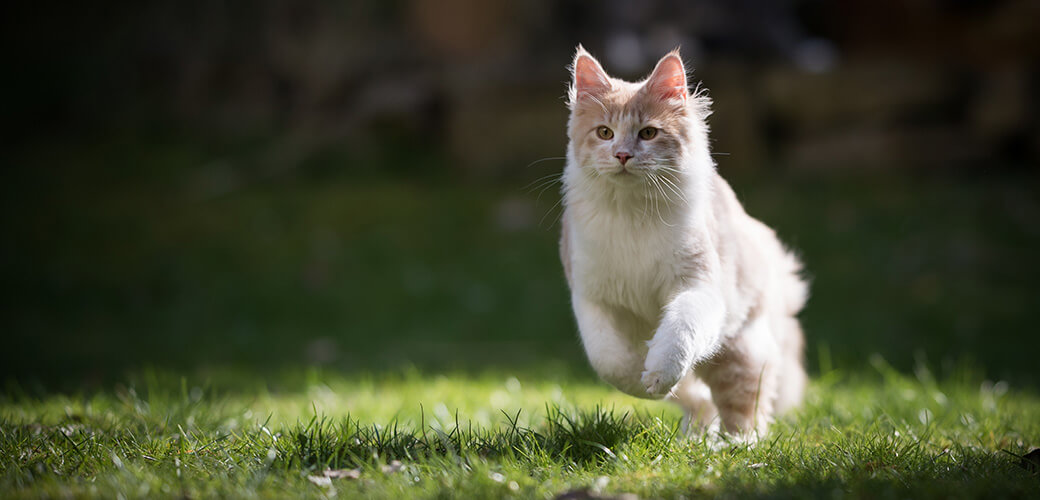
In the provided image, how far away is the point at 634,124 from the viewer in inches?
117

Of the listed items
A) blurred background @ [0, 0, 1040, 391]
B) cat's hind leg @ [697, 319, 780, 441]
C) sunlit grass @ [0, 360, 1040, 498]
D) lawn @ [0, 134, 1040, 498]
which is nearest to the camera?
sunlit grass @ [0, 360, 1040, 498]

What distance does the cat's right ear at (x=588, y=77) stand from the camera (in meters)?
3.10

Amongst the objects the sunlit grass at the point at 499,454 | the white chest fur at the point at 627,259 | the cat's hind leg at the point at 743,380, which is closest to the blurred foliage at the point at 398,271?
the sunlit grass at the point at 499,454

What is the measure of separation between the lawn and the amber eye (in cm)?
102

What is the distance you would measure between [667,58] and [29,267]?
8390 millimetres

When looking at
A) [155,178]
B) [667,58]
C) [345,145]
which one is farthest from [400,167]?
[667,58]

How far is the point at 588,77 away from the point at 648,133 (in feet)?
1.07

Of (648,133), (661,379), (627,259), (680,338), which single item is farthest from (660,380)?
(648,133)

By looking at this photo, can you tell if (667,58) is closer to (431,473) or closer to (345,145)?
(431,473)

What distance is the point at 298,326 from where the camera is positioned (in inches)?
307

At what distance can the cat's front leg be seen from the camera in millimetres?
2680

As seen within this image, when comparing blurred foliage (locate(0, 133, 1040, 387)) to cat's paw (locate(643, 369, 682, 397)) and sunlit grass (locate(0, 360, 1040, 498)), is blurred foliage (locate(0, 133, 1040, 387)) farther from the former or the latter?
cat's paw (locate(643, 369, 682, 397))

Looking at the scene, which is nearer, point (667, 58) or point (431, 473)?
point (431, 473)

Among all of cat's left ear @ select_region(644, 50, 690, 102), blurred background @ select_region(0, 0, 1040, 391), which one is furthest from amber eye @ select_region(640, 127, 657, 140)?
blurred background @ select_region(0, 0, 1040, 391)
